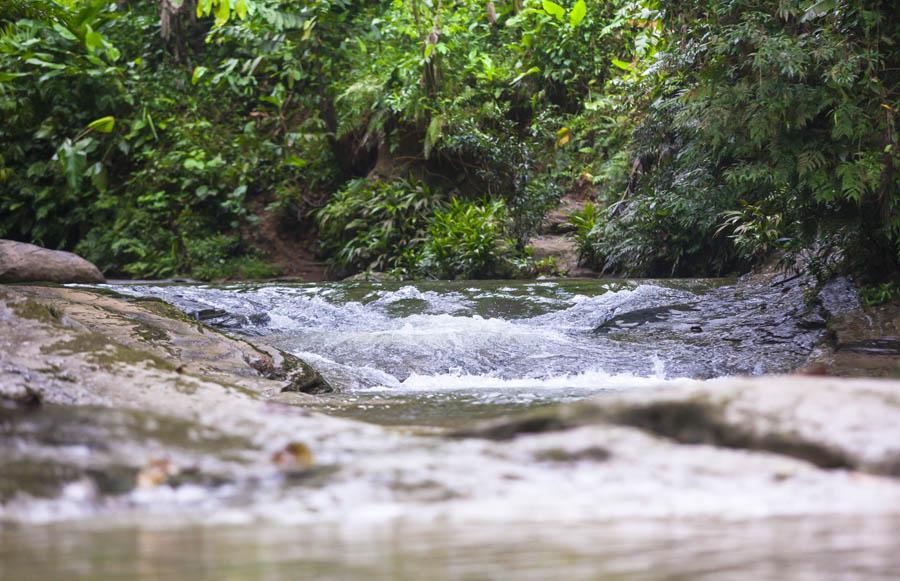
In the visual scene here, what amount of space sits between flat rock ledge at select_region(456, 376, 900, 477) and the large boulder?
10338 millimetres

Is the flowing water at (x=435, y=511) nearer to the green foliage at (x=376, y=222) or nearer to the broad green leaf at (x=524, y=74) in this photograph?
the green foliage at (x=376, y=222)

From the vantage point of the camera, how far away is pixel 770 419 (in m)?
2.01

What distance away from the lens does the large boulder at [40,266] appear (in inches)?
438

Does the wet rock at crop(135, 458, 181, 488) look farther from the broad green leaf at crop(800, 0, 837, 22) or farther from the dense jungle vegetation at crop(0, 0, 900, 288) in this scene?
the dense jungle vegetation at crop(0, 0, 900, 288)

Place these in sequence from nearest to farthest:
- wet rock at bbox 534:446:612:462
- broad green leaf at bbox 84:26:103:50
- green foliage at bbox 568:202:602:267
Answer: wet rock at bbox 534:446:612:462 < green foliage at bbox 568:202:602:267 < broad green leaf at bbox 84:26:103:50

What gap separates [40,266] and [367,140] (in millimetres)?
6012

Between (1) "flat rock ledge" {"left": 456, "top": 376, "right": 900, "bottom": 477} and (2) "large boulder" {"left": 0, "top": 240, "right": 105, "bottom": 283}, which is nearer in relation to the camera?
(1) "flat rock ledge" {"left": 456, "top": 376, "right": 900, "bottom": 477}

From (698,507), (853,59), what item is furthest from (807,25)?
(698,507)

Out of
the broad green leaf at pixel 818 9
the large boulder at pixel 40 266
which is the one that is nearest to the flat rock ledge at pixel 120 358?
the broad green leaf at pixel 818 9

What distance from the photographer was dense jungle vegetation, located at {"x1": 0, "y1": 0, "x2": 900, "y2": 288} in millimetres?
11664

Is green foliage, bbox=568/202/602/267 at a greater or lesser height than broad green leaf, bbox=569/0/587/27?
lesser

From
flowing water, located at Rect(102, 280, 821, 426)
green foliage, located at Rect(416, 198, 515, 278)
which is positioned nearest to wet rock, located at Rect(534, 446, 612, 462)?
flowing water, located at Rect(102, 280, 821, 426)

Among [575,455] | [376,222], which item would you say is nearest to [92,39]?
[376,222]

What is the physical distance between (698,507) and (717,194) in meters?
8.64
